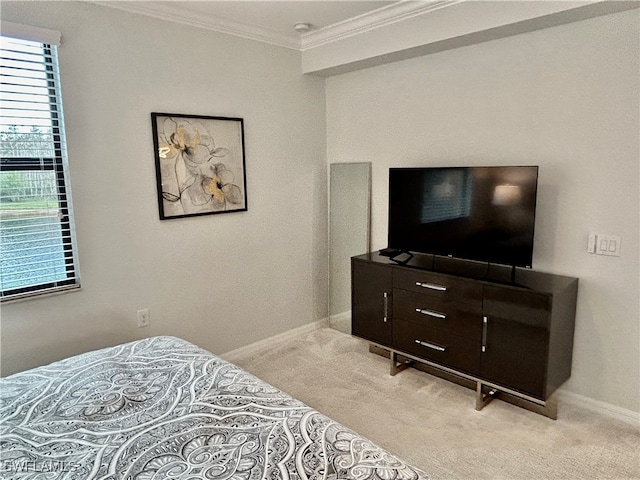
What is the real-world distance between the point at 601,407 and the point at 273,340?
241 cm

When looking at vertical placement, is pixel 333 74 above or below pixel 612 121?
above

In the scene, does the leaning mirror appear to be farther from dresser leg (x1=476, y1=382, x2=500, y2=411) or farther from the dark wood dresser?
dresser leg (x1=476, y1=382, x2=500, y2=411)

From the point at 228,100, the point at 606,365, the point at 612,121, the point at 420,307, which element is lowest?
the point at 606,365

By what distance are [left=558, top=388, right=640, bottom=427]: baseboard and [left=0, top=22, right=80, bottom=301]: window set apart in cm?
318

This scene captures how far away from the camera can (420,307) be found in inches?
118

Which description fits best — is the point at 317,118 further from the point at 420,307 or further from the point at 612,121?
the point at 612,121

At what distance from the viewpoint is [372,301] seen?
3.29m

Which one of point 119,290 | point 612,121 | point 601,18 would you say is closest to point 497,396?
point 612,121

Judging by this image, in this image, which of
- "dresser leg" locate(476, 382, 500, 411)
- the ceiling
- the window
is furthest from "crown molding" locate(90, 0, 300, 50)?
"dresser leg" locate(476, 382, 500, 411)

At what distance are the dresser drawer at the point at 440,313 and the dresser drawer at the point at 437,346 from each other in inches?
1.6

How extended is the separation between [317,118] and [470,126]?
1407 millimetres

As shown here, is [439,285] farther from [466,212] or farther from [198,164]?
[198,164]

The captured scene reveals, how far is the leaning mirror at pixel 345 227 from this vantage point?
3.80 meters

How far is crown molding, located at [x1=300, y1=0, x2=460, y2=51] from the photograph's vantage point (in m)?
2.82
